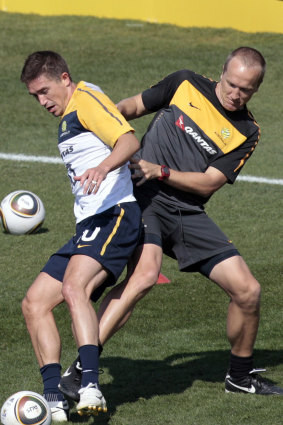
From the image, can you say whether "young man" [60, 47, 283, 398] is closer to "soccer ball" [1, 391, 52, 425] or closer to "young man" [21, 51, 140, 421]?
"young man" [21, 51, 140, 421]

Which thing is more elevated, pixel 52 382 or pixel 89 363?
pixel 89 363

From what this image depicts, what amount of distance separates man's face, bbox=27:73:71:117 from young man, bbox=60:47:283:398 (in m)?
0.75

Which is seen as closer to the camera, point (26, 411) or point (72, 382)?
point (26, 411)

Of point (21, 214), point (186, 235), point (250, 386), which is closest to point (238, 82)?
point (186, 235)

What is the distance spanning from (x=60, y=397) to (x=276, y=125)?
10.2 meters

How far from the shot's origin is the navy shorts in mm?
6121

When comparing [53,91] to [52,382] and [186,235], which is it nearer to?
[186,235]

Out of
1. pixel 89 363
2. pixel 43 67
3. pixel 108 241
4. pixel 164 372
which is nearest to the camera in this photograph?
pixel 89 363

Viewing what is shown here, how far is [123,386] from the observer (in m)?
6.91

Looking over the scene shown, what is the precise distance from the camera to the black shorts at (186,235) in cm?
671

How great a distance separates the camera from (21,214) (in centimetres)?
1085

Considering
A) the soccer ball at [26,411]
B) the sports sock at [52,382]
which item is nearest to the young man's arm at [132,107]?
the sports sock at [52,382]

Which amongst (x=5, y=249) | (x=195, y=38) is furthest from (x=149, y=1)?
(x=5, y=249)

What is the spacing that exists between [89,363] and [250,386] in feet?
5.00
